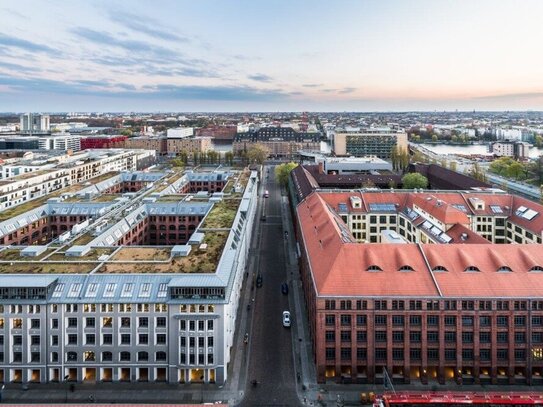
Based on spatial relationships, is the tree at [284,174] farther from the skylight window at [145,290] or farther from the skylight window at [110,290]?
the skylight window at [110,290]

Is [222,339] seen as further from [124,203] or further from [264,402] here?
[124,203]

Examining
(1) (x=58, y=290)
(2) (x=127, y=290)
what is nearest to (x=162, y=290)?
(2) (x=127, y=290)

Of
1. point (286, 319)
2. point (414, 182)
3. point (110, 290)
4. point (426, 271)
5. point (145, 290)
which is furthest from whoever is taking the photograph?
point (414, 182)

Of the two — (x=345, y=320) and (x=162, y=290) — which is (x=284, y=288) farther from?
(x=162, y=290)

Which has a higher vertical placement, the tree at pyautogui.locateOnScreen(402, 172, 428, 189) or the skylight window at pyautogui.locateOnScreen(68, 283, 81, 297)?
the tree at pyautogui.locateOnScreen(402, 172, 428, 189)

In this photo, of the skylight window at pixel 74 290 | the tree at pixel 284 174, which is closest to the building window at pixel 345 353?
the skylight window at pixel 74 290

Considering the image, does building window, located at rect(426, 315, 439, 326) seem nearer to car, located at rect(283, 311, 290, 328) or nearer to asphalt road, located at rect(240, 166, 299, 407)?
asphalt road, located at rect(240, 166, 299, 407)

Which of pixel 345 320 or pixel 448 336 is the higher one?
pixel 345 320

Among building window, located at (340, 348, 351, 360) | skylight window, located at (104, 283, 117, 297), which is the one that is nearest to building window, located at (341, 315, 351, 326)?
building window, located at (340, 348, 351, 360)
